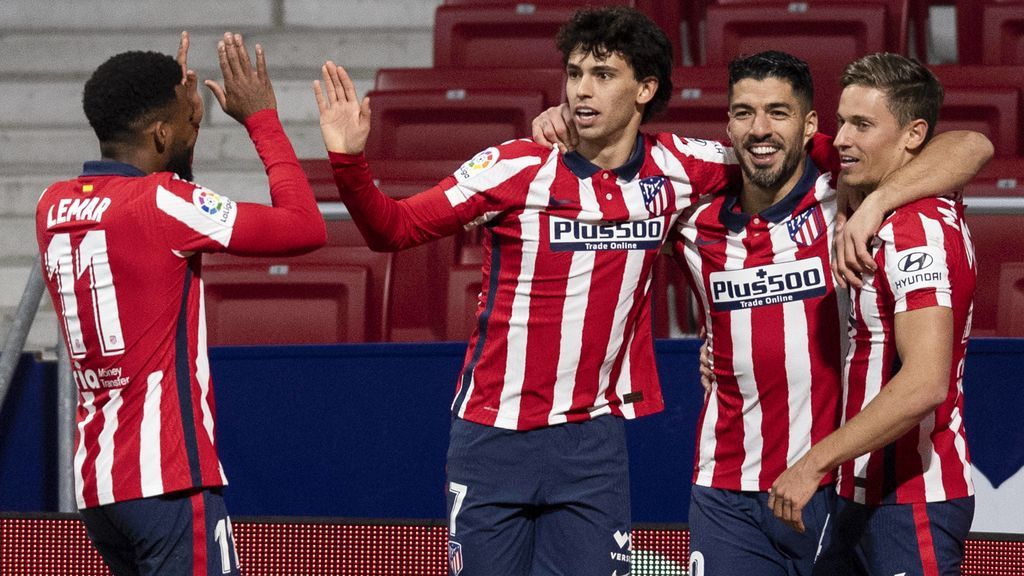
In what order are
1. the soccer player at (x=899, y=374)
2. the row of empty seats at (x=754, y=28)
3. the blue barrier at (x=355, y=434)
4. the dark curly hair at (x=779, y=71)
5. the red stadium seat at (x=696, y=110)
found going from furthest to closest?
the row of empty seats at (x=754, y=28) < the red stadium seat at (x=696, y=110) < the blue barrier at (x=355, y=434) < the dark curly hair at (x=779, y=71) < the soccer player at (x=899, y=374)

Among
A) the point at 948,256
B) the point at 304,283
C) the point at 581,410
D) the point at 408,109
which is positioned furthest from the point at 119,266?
the point at 408,109

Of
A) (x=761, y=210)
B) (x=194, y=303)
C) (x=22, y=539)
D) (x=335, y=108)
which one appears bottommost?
(x=22, y=539)

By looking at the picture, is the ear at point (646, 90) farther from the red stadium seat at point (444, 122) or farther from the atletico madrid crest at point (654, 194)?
the red stadium seat at point (444, 122)

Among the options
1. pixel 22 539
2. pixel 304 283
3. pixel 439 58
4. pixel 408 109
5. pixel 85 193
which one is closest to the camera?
pixel 85 193

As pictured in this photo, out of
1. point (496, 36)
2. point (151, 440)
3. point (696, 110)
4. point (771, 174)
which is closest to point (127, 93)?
point (151, 440)

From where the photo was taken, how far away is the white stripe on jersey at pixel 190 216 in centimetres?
293

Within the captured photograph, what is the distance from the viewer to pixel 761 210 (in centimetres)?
323

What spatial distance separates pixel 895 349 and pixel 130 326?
1.58 meters

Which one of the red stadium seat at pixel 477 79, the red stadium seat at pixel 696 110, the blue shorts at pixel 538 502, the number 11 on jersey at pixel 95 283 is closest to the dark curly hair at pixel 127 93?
the number 11 on jersey at pixel 95 283

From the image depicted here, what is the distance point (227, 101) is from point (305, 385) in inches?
48.4

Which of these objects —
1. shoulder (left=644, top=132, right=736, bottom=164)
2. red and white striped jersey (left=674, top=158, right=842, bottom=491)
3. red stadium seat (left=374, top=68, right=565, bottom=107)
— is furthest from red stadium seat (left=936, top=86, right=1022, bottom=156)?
red and white striped jersey (left=674, top=158, right=842, bottom=491)

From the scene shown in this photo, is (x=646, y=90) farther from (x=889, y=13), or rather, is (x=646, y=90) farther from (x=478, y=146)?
(x=889, y=13)

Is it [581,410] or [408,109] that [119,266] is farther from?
[408,109]

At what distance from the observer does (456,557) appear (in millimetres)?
3170
